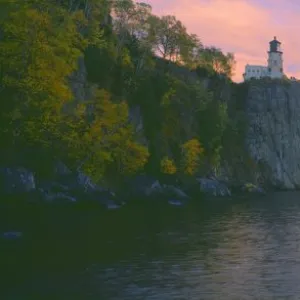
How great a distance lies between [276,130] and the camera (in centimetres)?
12494

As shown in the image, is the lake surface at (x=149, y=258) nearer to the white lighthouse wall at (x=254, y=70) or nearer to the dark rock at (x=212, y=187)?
the dark rock at (x=212, y=187)

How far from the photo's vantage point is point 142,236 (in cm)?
3709

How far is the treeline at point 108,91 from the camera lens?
159ft

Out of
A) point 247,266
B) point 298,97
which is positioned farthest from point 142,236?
point 298,97

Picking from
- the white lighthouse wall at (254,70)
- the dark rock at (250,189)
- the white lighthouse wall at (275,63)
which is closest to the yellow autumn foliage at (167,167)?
the dark rock at (250,189)

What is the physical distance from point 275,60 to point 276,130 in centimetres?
6781

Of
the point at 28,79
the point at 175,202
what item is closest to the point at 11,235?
the point at 28,79

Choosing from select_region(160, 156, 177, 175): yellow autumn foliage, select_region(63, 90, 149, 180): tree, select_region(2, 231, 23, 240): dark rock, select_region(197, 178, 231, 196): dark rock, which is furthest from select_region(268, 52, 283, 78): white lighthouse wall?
select_region(2, 231, 23, 240): dark rock

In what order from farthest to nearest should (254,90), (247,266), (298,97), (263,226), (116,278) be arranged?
(298,97), (254,90), (263,226), (247,266), (116,278)

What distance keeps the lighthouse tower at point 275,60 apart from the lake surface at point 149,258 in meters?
145

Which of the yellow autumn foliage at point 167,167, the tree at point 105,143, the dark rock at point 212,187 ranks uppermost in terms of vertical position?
the tree at point 105,143

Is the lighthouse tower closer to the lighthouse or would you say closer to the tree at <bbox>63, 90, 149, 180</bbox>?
the lighthouse

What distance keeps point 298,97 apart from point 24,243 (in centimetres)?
11317

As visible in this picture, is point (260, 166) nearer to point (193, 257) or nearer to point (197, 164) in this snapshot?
point (197, 164)
